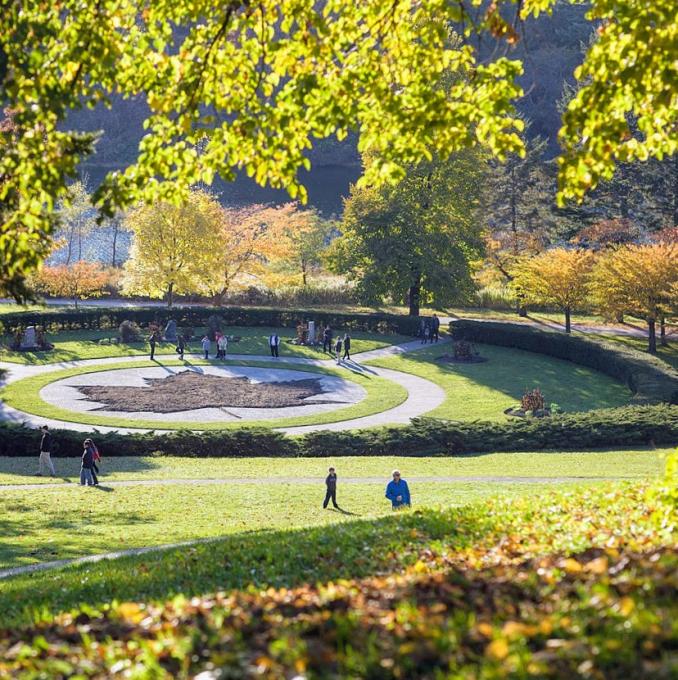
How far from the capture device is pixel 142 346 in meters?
49.6

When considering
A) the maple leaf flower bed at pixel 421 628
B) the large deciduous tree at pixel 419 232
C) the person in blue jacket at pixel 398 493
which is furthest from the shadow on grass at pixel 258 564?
the large deciduous tree at pixel 419 232

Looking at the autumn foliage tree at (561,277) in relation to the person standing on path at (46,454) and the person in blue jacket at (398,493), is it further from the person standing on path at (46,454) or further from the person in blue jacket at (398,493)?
the person in blue jacket at (398,493)

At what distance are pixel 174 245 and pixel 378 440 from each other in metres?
29.8

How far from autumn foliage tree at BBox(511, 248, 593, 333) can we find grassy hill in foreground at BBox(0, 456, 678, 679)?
4273cm

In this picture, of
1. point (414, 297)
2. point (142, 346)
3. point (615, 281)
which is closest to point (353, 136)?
point (414, 297)

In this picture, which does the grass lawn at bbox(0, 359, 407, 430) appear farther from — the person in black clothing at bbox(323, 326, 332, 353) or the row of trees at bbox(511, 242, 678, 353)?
the row of trees at bbox(511, 242, 678, 353)

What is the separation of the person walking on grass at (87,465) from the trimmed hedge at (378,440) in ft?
13.4

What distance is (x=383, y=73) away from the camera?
13117 millimetres

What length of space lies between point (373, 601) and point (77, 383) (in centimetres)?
3403

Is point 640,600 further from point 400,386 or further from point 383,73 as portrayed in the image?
point 400,386

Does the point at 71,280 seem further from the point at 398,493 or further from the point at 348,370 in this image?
the point at 398,493

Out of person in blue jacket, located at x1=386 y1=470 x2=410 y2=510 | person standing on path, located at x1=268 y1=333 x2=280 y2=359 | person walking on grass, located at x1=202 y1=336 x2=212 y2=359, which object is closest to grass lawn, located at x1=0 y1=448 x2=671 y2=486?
person in blue jacket, located at x1=386 y1=470 x2=410 y2=510

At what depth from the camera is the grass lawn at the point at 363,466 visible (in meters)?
25.4

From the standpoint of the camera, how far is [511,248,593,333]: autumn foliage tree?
168ft
